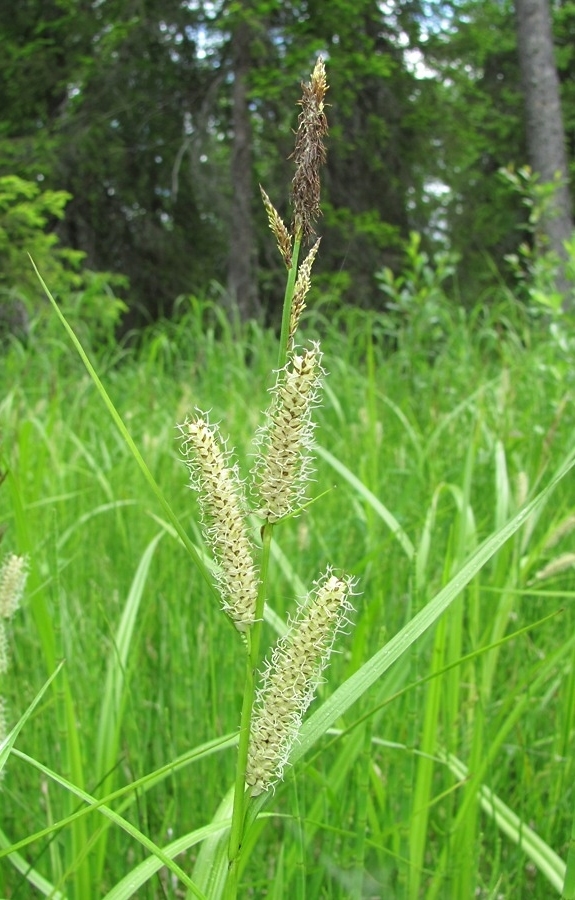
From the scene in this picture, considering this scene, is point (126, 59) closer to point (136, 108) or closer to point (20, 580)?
point (136, 108)

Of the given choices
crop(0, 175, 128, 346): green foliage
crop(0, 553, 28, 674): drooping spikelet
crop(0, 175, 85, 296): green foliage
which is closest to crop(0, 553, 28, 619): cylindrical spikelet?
crop(0, 553, 28, 674): drooping spikelet

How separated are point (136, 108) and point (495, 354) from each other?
673 cm

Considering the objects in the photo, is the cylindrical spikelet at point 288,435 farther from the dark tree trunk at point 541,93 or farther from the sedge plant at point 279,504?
the dark tree trunk at point 541,93

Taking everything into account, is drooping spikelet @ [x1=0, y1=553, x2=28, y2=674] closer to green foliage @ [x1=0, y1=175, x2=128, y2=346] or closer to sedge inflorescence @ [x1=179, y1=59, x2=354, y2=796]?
sedge inflorescence @ [x1=179, y1=59, x2=354, y2=796]

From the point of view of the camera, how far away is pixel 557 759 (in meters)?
1.42

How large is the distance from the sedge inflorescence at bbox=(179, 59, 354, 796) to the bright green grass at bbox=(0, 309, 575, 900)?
0.28 feet

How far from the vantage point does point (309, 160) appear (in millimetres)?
571

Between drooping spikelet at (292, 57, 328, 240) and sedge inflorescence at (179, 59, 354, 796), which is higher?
drooping spikelet at (292, 57, 328, 240)

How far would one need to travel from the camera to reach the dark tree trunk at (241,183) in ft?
31.8

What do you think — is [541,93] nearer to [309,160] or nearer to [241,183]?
[241,183]

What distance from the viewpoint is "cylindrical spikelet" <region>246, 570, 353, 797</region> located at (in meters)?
0.62

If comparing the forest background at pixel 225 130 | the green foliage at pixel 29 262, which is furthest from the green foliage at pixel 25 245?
the forest background at pixel 225 130

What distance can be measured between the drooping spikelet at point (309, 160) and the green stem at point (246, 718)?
0.20 m

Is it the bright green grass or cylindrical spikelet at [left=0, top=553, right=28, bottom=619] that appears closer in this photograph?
cylindrical spikelet at [left=0, top=553, right=28, bottom=619]
